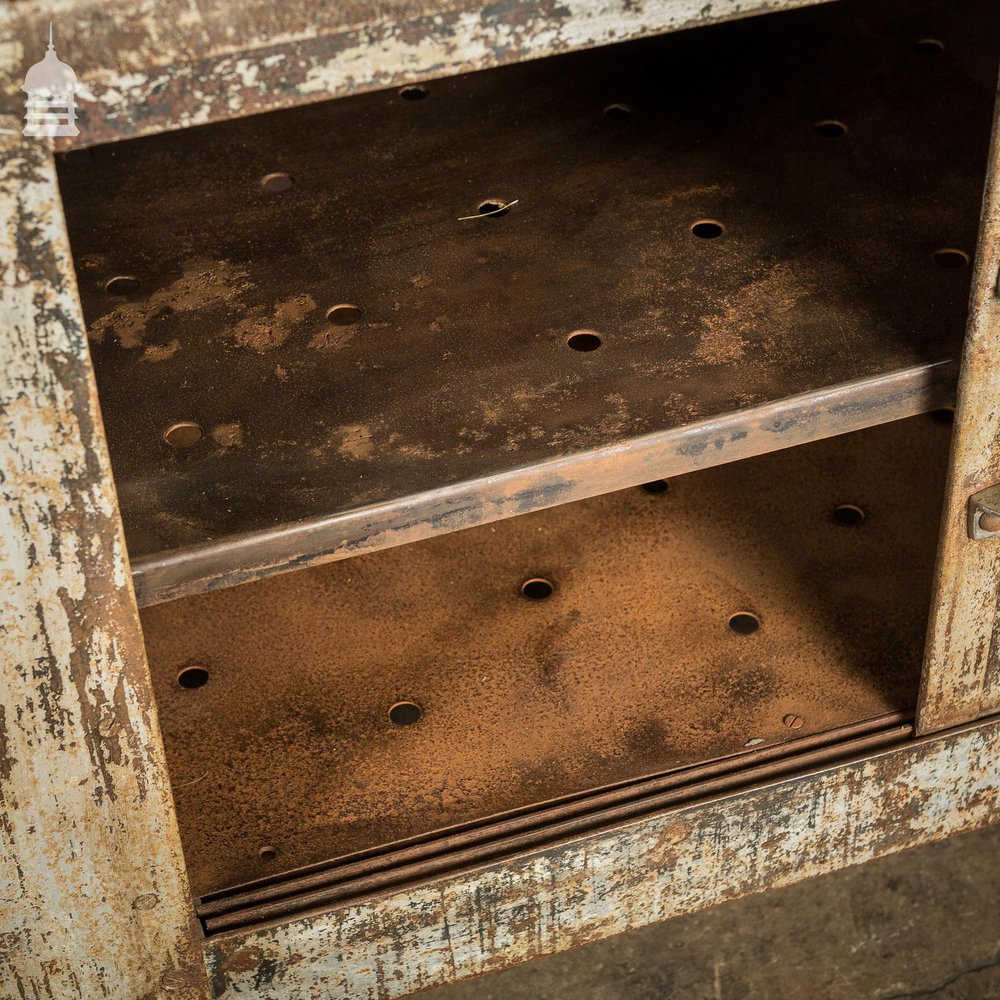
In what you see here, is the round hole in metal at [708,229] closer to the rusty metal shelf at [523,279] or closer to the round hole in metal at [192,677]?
the rusty metal shelf at [523,279]

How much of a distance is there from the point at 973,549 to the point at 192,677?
30.2 inches

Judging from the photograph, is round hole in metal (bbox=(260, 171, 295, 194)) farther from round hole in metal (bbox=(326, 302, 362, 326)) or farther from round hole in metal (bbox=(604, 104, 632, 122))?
round hole in metal (bbox=(604, 104, 632, 122))

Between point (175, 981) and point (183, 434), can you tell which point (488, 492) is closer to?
point (183, 434)

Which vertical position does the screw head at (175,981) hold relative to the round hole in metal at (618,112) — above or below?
below

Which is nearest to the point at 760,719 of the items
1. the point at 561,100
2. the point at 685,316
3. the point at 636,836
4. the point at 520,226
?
the point at 636,836

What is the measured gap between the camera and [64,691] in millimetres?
1063

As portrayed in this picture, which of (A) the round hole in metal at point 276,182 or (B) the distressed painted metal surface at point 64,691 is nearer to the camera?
(B) the distressed painted metal surface at point 64,691

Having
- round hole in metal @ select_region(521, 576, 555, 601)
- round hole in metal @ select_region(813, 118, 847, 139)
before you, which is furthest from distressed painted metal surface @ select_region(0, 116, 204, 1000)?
round hole in metal @ select_region(813, 118, 847, 139)

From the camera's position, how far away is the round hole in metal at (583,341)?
129 centimetres

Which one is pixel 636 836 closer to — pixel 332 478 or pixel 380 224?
pixel 332 478

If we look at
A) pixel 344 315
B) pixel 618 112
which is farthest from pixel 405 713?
pixel 618 112

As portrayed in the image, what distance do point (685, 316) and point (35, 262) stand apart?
1.95 ft

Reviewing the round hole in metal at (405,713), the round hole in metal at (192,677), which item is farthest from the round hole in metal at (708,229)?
the round hole in metal at (192,677)

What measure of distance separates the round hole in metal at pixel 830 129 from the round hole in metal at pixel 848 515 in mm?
439
